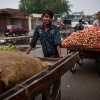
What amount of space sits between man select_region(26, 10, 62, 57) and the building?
37.4m

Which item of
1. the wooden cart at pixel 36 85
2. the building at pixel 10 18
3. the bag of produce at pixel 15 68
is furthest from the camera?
the building at pixel 10 18

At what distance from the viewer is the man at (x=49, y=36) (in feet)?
13.5

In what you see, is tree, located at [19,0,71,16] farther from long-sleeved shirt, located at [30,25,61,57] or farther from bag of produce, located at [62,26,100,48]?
long-sleeved shirt, located at [30,25,61,57]

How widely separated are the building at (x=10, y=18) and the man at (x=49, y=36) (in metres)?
37.4

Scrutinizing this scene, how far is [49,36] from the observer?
4242 millimetres

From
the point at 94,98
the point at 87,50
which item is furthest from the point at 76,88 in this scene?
the point at 87,50

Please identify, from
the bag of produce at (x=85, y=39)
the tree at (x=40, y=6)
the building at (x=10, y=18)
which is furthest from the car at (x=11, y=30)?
the tree at (x=40, y=6)

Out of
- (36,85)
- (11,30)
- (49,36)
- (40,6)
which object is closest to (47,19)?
(49,36)

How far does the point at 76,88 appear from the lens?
5805 millimetres

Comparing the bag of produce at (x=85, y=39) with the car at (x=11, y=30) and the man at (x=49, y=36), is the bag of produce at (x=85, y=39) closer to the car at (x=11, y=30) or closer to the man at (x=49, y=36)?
the man at (x=49, y=36)

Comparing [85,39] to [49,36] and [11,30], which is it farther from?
[11,30]

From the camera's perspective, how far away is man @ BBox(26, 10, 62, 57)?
13.5 ft

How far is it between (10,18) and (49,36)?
41430 mm

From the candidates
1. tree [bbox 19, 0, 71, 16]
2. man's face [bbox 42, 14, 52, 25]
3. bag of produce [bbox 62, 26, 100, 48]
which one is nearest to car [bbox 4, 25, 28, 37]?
bag of produce [bbox 62, 26, 100, 48]
